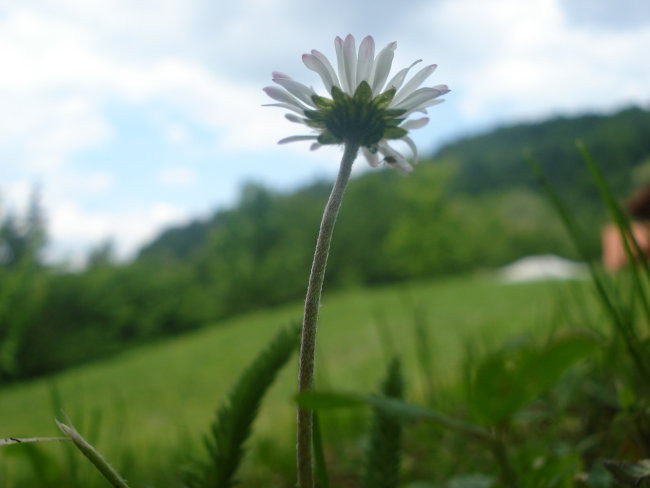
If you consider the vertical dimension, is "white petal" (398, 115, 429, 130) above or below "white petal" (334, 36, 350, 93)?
below

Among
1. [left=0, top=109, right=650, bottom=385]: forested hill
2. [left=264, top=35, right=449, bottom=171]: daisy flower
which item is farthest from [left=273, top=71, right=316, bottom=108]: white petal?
[left=0, top=109, right=650, bottom=385]: forested hill

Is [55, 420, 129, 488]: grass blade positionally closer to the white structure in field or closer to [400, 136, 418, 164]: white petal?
[400, 136, 418, 164]: white petal

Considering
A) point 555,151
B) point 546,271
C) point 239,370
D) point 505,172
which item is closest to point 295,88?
point 546,271

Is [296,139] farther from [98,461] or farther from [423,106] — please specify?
Result: [98,461]

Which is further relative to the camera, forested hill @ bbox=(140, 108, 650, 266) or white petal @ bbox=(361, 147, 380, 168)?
forested hill @ bbox=(140, 108, 650, 266)

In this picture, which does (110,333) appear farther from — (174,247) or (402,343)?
(174,247)

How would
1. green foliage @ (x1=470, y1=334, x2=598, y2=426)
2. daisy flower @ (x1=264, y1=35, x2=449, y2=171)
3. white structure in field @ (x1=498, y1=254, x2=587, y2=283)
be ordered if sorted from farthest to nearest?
white structure in field @ (x1=498, y1=254, x2=587, y2=283), daisy flower @ (x1=264, y1=35, x2=449, y2=171), green foliage @ (x1=470, y1=334, x2=598, y2=426)

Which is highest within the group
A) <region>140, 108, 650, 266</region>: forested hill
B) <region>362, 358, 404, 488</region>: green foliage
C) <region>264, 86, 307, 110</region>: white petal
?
<region>140, 108, 650, 266</region>: forested hill

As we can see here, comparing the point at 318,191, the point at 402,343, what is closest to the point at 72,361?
the point at 402,343
